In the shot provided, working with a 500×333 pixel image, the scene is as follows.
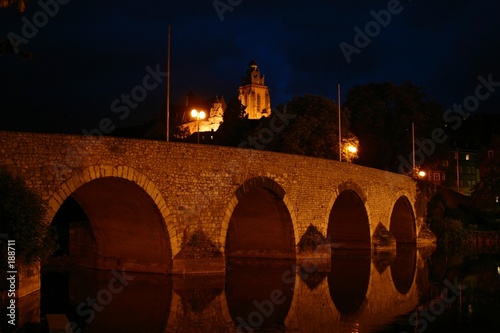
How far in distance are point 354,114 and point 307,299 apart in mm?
36085

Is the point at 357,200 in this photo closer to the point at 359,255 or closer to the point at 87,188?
the point at 359,255

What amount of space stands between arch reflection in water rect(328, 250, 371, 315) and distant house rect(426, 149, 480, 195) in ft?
141

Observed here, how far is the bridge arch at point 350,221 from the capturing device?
31.1 metres

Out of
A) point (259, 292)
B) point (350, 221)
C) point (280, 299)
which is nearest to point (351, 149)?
point (350, 221)

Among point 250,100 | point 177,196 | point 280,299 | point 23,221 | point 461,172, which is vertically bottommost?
point 280,299

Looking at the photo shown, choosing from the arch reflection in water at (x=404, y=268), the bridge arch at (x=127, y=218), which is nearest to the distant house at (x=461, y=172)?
the arch reflection in water at (x=404, y=268)

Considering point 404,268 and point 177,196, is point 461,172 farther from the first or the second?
point 177,196

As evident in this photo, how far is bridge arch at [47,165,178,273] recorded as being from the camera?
1808 centimetres

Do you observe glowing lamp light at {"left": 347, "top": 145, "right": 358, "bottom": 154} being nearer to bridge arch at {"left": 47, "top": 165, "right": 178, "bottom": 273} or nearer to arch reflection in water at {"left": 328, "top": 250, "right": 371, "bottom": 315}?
arch reflection in water at {"left": 328, "top": 250, "right": 371, "bottom": 315}

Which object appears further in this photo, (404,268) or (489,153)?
(489,153)

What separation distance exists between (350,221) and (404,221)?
8.81 metres

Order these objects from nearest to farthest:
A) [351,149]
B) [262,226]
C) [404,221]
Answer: [262,226] < [404,221] < [351,149]

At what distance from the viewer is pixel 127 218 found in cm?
1988

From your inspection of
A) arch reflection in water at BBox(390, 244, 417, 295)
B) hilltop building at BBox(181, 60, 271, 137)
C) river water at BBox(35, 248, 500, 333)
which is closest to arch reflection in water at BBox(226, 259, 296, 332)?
river water at BBox(35, 248, 500, 333)
